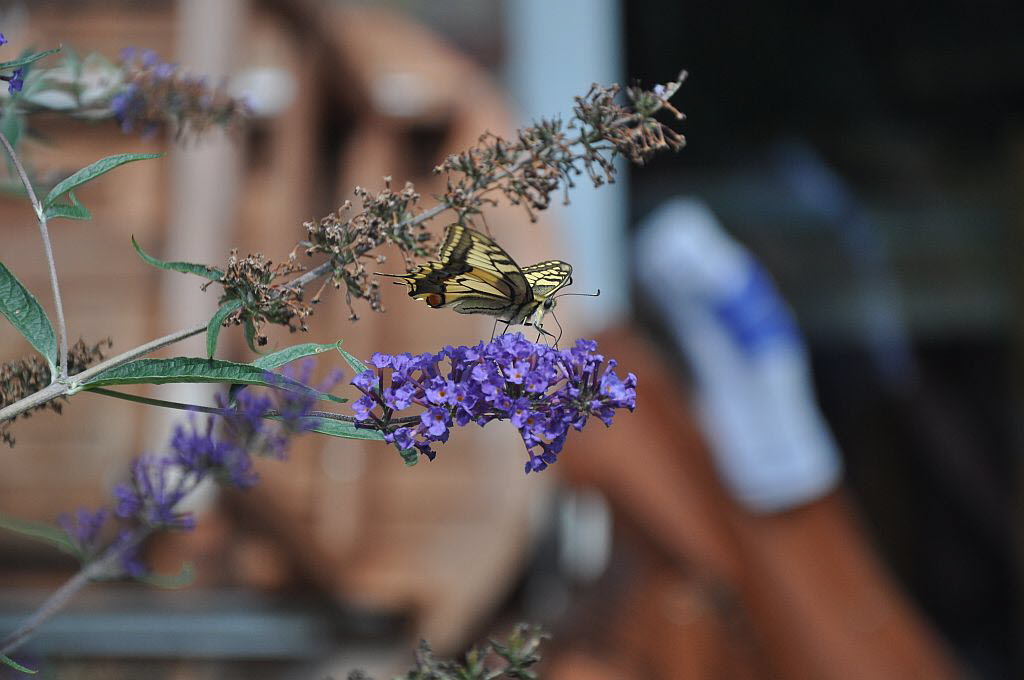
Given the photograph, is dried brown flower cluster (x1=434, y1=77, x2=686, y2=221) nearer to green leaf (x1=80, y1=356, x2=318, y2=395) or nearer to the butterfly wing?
the butterfly wing

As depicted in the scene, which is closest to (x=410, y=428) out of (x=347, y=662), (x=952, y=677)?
(x=347, y=662)

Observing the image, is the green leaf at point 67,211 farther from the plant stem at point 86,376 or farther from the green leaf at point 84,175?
the plant stem at point 86,376

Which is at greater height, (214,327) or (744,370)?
(744,370)

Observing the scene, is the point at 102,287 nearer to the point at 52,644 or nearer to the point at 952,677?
the point at 52,644

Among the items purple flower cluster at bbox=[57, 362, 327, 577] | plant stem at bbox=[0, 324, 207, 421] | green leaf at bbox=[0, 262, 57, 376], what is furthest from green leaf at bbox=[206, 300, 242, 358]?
purple flower cluster at bbox=[57, 362, 327, 577]

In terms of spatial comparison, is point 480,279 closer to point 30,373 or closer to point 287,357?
point 287,357

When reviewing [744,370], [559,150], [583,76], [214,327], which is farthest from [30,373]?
[583,76]
